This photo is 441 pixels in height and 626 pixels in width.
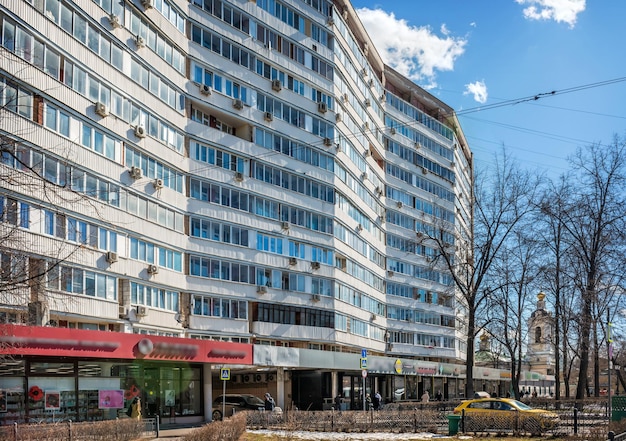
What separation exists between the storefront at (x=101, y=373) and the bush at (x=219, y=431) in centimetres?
540

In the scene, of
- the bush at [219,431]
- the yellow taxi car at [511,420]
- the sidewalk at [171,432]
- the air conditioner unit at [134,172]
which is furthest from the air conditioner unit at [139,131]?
the yellow taxi car at [511,420]

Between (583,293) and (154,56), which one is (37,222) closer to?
(154,56)

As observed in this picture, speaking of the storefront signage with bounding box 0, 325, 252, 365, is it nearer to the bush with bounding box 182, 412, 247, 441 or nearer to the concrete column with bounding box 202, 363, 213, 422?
the concrete column with bounding box 202, 363, 213, 422

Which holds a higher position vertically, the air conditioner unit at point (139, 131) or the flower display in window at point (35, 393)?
the air conditioner unit at point (139, 131)

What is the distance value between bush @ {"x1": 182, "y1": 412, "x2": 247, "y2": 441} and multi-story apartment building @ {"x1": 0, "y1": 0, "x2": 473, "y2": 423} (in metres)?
4.47

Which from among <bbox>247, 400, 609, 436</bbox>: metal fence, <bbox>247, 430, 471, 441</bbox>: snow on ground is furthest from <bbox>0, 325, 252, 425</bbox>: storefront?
<bbox>247, 430, 471, 441</bbox>: snow on ground

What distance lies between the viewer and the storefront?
2819cm

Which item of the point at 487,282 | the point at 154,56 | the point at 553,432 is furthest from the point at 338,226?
the point at 553,432

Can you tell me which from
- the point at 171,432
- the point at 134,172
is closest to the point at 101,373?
the point at 171,432

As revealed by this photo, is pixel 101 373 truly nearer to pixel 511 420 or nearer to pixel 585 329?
pixel 511 420

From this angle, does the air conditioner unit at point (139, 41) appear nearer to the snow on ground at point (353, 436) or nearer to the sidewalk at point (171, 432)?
the sidewalk at point (171, 432)

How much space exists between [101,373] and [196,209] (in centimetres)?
1333

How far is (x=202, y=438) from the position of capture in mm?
20109

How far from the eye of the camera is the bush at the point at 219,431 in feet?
66.3
